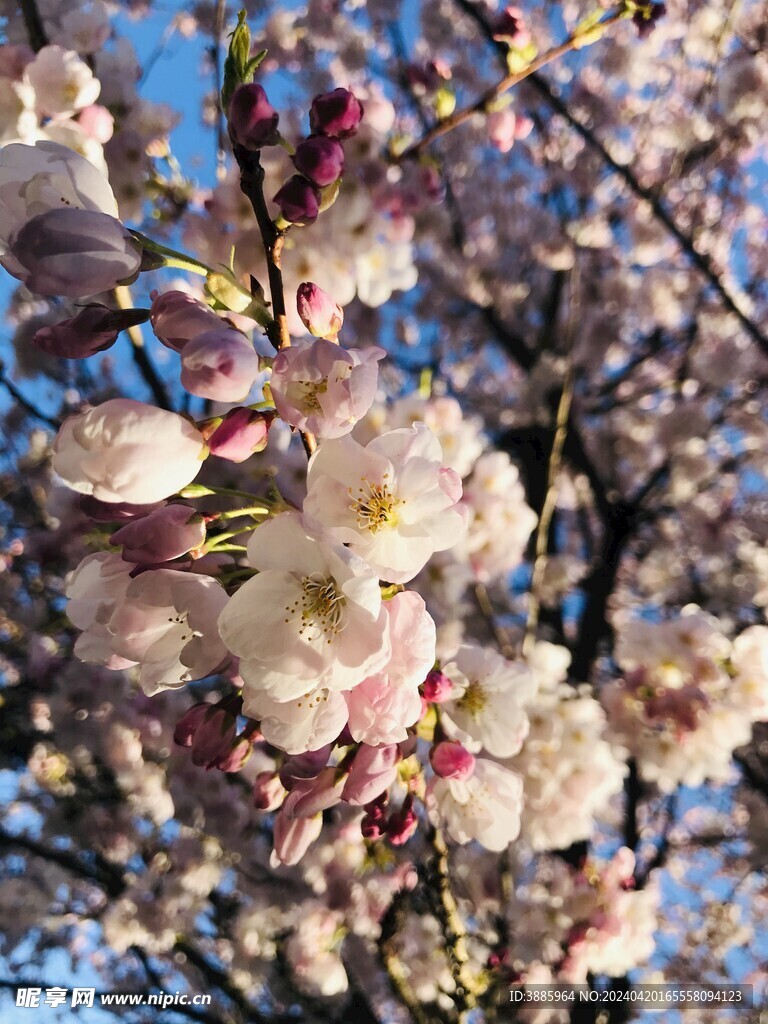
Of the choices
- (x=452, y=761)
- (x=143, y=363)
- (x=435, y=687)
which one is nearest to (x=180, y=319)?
(x=435, y=687)

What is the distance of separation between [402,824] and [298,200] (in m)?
0.88

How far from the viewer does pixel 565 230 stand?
5.42 metres

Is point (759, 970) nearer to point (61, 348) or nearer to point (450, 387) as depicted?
point (450, 387)

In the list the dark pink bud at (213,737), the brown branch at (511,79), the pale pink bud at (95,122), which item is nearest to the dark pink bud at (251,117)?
the dark pink bud at (213,737)

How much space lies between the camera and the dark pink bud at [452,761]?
99 cm

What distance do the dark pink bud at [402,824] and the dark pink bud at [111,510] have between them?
59cm

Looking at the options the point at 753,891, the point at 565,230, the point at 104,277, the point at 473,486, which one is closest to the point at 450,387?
the point at 565,230

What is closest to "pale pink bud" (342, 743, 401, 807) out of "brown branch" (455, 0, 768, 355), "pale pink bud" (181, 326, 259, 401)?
"pale pink bud" (181, 326, 259, 401)

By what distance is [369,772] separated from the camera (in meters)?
0.85

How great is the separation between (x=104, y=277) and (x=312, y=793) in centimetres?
71

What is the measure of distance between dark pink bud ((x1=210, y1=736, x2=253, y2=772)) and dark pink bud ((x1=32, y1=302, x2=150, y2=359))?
1.78 feet

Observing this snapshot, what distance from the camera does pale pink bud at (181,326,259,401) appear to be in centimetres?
71

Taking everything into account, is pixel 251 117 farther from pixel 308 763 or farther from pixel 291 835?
pixel 291 835

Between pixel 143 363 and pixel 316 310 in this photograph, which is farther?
pixel 143 363
